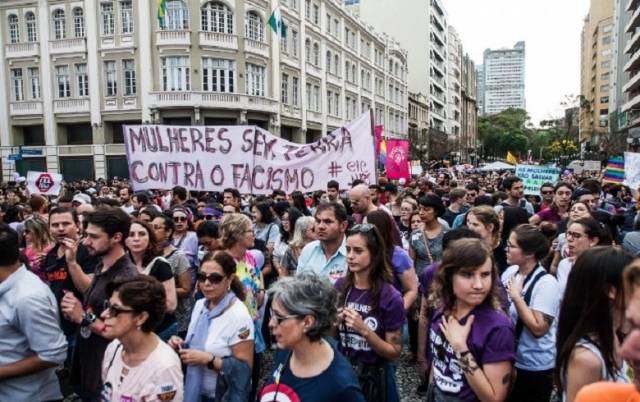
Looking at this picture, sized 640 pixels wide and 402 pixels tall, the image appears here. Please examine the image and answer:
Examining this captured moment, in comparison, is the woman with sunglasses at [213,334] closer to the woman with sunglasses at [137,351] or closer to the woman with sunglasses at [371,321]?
the woman with sunglasses at [137,351]

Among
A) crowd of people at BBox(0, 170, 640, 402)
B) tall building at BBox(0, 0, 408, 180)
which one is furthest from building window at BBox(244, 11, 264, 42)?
crowd of people at BBox(0, 170, 640, 402)

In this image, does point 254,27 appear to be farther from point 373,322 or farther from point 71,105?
point 373,322

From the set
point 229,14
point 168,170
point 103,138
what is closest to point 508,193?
point 168,170

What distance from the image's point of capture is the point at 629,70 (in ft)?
193

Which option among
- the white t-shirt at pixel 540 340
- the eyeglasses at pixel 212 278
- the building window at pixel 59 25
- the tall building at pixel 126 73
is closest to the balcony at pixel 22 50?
the tall building at pixel 126 73

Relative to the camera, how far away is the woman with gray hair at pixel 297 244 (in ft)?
17.7

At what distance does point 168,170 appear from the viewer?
9688 mm

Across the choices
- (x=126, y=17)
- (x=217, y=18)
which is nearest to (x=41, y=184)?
(x=217, y=18)

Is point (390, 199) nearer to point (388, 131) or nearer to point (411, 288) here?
point (411, 288)

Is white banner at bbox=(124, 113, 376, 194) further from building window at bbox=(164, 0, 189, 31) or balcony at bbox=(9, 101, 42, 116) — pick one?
balcony at bbox=(9, 101, 42, 116)

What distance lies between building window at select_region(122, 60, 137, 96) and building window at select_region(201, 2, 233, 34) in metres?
5.01

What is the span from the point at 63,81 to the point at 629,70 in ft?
197

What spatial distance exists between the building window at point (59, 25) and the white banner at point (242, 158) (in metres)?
27.0

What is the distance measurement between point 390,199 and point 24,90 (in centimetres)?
3236
